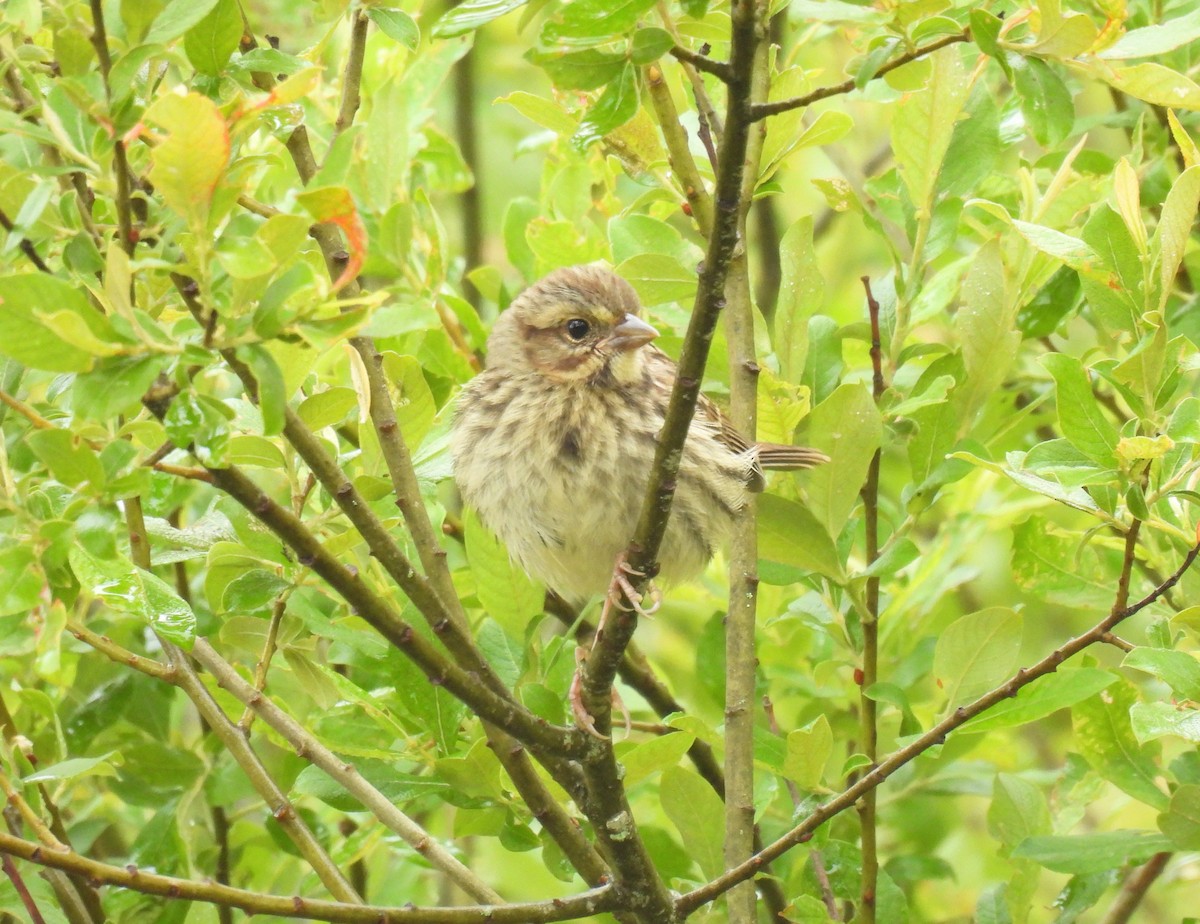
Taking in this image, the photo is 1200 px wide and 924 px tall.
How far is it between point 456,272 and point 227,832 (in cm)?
144

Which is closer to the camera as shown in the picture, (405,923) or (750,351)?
(405,923)

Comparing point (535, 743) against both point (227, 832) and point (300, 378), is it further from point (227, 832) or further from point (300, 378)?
point (227, 832)

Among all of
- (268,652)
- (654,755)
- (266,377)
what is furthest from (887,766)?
(266,377)

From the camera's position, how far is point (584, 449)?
11.0 feet

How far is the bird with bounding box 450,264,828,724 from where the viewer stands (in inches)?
130

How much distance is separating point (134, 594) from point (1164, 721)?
4.90 ft

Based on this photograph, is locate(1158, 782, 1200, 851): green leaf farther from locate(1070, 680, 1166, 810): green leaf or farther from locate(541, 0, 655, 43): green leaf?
locate(541, 0, 655, 43): green leaf

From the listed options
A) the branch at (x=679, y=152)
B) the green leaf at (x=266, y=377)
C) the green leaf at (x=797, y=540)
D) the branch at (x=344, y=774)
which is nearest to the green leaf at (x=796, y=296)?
the branch at (x=679, y=152)

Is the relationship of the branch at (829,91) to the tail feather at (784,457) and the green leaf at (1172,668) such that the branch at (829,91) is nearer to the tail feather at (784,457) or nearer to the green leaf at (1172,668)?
the green leaf at (1172,668)

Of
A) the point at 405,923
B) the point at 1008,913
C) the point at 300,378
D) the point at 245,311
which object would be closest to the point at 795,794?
the point at 1008,913

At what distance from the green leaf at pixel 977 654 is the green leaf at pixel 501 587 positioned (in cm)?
80

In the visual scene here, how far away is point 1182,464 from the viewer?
7.78ft

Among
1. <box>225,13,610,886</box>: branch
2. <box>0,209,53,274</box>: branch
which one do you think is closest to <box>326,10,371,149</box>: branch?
<box>225,13,610,886</box>: branch

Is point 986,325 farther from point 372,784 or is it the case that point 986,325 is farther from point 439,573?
point 372,784
